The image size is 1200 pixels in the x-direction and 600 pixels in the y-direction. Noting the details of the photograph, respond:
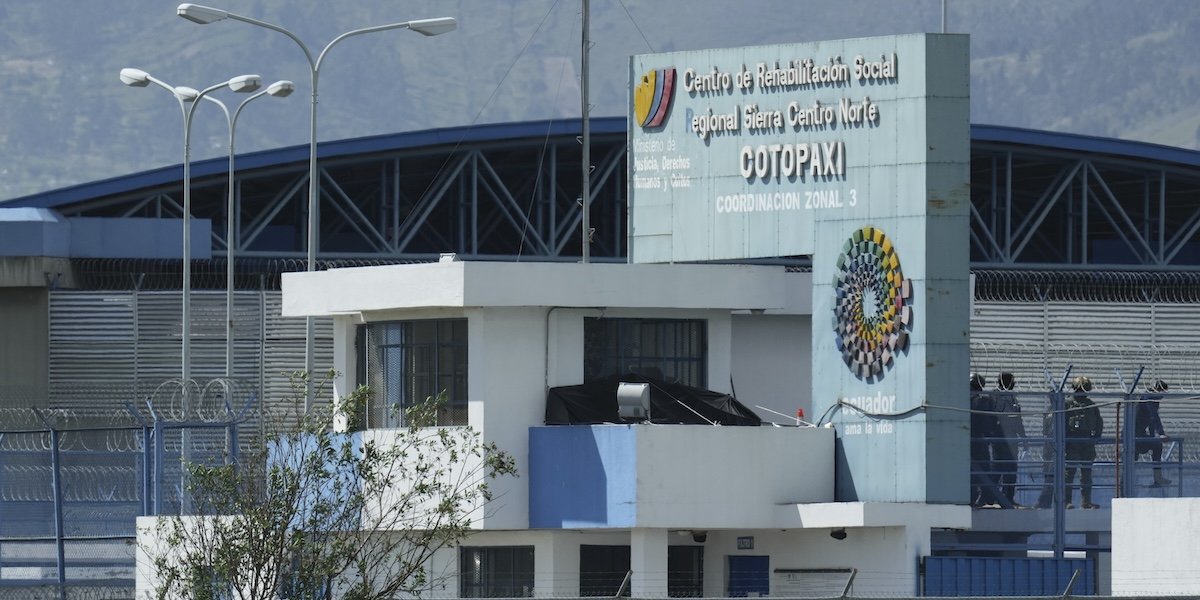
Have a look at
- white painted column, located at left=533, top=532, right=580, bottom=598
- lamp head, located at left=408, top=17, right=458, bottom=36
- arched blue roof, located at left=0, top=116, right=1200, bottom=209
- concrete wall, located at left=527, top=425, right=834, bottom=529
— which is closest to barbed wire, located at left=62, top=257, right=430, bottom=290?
arched blue roof, located at left=0, top=116, right=1200, bottom=209

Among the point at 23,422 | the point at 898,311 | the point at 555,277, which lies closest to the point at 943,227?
the point at 898,311

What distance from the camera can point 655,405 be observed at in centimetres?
2984

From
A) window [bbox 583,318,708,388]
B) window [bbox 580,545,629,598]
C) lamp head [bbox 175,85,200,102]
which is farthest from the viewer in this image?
lamp head [bbox 175,85,200,102]

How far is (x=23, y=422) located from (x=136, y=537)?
23.8 meters

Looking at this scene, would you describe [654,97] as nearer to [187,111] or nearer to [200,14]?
[200,14]

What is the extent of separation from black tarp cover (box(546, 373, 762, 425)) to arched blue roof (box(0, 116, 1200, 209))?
1012 inches

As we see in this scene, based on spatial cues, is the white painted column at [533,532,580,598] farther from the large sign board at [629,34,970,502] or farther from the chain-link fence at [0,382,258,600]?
the chain-link fence at [0,382,258,600]

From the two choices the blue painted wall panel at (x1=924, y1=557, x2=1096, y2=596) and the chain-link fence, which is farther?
the chain-link fence

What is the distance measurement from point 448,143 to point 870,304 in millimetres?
29348

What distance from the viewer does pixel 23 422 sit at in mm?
52281

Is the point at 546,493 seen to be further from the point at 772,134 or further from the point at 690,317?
the point at 772,134

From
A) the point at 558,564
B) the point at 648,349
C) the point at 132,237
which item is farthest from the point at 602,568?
the point at 132,237

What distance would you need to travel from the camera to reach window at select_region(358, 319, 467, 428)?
29562mm

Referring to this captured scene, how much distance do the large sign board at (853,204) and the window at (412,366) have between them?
120 inches
